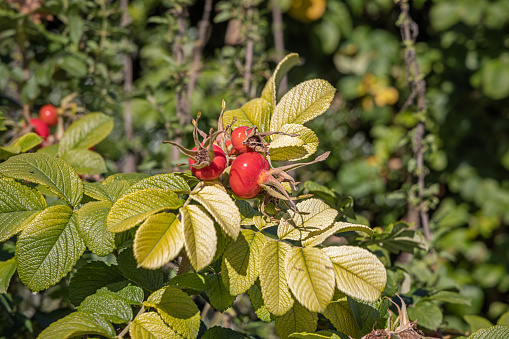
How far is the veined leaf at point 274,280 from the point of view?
1.69 ft

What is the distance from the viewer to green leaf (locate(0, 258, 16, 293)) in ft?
2.07

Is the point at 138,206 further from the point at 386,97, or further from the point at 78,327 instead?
the point at 386,97

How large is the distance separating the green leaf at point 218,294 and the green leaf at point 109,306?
10cm

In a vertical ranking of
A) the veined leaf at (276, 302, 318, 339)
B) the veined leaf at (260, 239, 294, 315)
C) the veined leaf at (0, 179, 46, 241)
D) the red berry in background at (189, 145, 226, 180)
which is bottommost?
the veined leaf at (276, 302, 318, 339)

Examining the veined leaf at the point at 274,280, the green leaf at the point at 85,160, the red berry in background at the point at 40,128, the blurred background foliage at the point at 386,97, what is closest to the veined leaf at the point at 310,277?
the veined leaf at the point at 274,280

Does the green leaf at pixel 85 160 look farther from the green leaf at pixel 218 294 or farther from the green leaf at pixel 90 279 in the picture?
the green leaf at pixel 218 294

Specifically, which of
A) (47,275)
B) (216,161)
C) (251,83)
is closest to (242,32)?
(251,83)

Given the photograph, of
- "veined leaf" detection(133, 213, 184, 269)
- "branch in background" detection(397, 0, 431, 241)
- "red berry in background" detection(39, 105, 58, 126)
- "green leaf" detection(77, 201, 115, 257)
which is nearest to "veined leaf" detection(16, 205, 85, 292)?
"green leaf" detection(77, 201, 115, 257)

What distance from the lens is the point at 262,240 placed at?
0.57m

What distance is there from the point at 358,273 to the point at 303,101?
25cm

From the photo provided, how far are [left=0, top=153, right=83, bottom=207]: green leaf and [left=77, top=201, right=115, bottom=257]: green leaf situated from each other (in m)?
0.06

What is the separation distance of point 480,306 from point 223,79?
6.91 ft

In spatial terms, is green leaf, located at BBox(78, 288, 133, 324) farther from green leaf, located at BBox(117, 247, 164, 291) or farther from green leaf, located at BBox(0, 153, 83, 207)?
green leaf, located at BBox(0, 153, 83, 207)

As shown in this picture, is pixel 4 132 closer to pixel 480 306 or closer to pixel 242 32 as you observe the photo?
pixel 242 32
